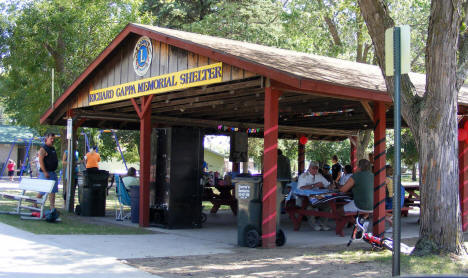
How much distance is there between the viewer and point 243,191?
29.6 ft

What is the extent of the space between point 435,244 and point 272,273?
2466mm

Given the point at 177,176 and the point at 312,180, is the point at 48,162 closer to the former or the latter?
the point at 177,176

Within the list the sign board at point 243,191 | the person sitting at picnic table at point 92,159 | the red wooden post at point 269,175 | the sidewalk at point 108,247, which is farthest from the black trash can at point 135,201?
the red wooden post at point 269,175

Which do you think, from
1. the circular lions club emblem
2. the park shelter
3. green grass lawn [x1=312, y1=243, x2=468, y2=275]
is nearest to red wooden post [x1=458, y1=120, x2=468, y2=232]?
the park shelter

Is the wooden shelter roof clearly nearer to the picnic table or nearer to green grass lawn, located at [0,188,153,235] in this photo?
the picnic table

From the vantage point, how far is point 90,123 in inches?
669

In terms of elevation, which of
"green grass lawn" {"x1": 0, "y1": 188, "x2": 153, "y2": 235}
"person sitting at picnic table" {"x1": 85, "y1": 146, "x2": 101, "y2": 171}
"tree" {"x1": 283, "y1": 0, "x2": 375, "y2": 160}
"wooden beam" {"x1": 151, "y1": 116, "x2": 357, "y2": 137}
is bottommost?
"green grass lawn" {"x1": 0, "y1": 188, "x2": 153, "y2": 235}

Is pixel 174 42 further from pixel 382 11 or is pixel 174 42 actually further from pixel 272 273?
pixel 272 273

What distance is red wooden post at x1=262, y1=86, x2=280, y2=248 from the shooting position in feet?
28.4

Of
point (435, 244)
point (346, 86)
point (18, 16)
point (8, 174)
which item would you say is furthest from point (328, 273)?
point (8, 174)

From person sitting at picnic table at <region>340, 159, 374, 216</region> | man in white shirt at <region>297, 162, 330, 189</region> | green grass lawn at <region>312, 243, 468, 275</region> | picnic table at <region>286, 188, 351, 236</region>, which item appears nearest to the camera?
green grass lawn at <region>312, 243, 468, 275</region>

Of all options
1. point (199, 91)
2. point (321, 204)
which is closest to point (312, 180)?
point (321, 204)

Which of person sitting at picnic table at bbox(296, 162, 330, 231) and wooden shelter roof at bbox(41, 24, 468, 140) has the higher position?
wooden shelter roof at bbox(41, 24, 468, 140)

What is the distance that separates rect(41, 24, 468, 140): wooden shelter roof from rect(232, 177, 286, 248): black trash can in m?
1.64
